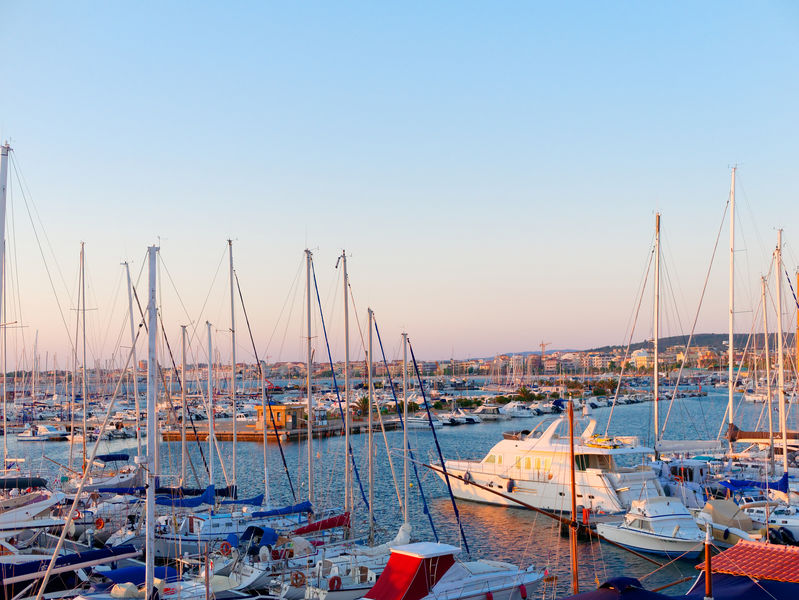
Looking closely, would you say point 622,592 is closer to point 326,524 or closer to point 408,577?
point 408,577

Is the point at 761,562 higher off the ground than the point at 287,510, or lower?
higher

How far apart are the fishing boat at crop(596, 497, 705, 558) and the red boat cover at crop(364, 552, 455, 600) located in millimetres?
10788

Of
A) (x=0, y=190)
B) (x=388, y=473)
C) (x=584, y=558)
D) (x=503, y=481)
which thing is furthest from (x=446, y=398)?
A: (x=0, y=190)

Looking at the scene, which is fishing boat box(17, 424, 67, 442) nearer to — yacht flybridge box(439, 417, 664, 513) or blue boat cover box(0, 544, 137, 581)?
yacht flybridge box(439, 417, 664, 513)

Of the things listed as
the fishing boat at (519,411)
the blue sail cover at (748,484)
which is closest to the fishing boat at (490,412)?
the fishing boat at (519,411)

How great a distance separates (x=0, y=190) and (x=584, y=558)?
2130cm

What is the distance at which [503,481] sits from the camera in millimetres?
34469

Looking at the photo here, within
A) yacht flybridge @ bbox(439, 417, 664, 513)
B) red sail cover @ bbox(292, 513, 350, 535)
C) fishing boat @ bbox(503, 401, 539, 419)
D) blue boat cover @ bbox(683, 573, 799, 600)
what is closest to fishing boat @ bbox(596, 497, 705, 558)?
yacht flybridge @ bbox(439, 417, 664, 513)

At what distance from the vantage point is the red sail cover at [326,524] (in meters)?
24.9

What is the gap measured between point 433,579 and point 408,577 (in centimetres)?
63

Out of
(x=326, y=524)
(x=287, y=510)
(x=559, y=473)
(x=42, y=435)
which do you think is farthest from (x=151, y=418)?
(x=42, y=435)

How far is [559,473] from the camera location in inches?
1280

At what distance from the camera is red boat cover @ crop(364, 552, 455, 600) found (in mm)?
16281

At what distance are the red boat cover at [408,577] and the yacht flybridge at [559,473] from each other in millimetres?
13379
